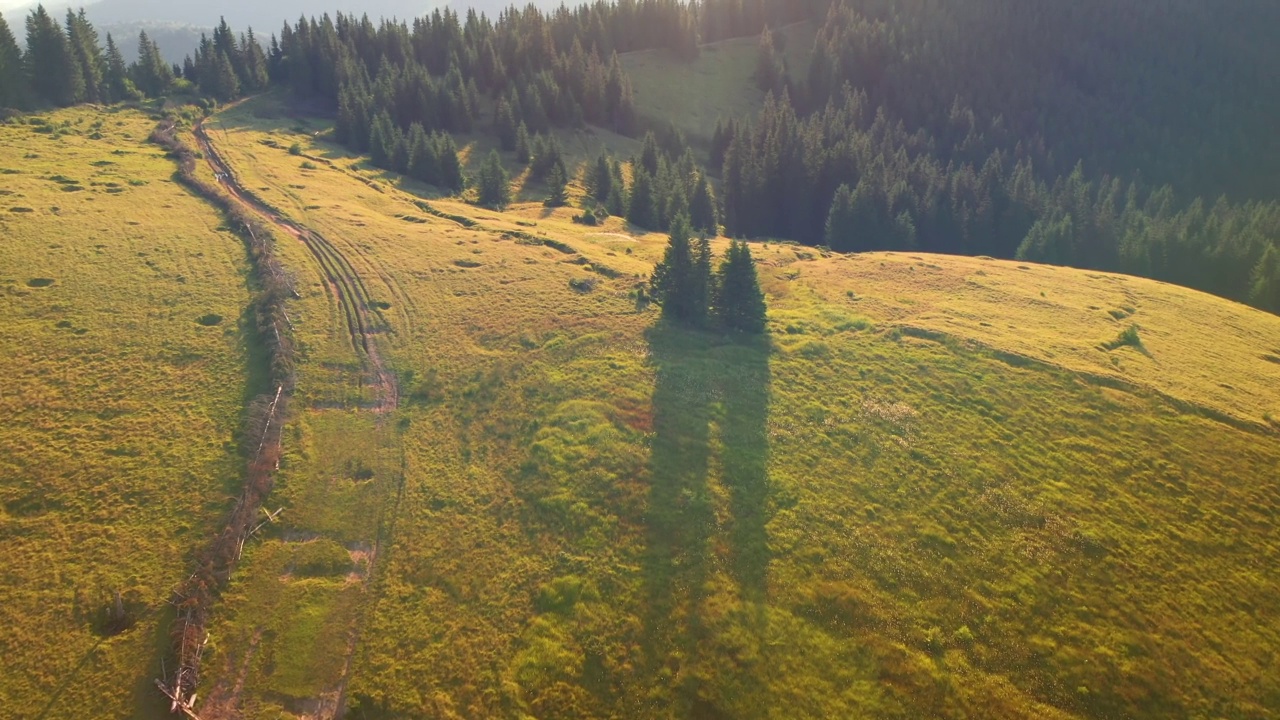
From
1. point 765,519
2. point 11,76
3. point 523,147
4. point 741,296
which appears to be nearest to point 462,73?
point 523,147

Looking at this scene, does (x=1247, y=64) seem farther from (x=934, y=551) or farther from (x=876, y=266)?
(x=934, y=551)

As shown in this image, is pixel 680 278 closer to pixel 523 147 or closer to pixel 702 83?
pixel 523 147

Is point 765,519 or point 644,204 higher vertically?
point 644,204

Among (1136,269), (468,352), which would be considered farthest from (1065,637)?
(1136,269)

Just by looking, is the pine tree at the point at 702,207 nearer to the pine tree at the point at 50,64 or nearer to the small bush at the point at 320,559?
the small bush at the point at 320,559

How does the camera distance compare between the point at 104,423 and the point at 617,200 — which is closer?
the point at 104,423

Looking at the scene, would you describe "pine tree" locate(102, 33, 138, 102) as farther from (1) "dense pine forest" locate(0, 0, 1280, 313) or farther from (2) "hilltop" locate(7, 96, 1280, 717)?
(2) "hilltop" locate(7, 96, 1280, 717)

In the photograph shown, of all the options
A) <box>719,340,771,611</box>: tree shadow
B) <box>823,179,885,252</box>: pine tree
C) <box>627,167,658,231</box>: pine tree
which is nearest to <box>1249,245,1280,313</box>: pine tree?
<box>823,179,885,252</box>: pine tree
